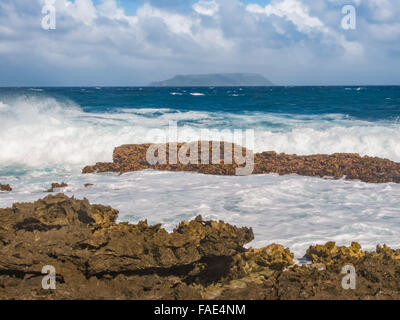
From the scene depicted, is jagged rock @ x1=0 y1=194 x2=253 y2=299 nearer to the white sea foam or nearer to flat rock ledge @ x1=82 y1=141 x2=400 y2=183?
the white sea foam

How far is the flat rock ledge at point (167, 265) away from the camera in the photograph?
3.47 metres

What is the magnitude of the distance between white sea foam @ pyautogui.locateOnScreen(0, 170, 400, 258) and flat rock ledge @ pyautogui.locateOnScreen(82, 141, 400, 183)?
1.85 ft

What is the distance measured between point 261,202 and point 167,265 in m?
3.88

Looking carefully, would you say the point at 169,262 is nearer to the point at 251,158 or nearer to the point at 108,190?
the point at 108,190

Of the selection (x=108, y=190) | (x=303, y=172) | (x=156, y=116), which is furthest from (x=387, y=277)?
(x=156, y=116)

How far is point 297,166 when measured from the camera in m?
10.7

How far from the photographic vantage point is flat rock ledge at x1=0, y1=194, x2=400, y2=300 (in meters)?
3.47

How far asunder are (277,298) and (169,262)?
3.43ft

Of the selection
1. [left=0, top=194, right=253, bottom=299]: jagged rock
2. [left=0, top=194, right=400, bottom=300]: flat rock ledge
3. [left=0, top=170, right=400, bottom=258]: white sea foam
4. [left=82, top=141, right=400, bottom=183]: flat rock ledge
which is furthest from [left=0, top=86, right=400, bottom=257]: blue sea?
[left=0, top=194, right=253, bottom=299]: jagged rock

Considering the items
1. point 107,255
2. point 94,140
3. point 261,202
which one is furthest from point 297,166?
point 94,140

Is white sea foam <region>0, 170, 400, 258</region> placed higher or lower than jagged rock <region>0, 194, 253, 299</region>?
lower

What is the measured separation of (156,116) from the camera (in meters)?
28.5

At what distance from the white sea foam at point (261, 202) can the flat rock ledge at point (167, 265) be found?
925 millimetres

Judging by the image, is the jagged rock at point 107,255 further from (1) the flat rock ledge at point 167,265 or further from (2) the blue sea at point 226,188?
(2) the blue sea at point 226,188
